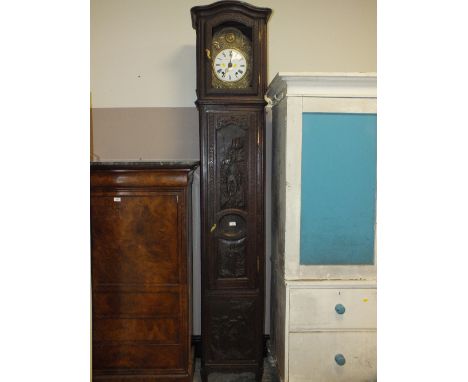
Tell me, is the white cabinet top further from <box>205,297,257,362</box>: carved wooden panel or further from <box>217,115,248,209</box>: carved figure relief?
<box>205,297,257,362</box>: carved wooden panel

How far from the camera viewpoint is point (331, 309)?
2107 millimetres

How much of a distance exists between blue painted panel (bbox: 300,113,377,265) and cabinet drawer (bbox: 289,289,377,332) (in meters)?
0.17

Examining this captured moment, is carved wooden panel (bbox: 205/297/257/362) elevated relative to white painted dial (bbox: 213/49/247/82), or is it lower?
lower

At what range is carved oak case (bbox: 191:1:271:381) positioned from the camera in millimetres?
2275

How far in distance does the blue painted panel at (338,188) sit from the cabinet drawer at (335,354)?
415 millimetres

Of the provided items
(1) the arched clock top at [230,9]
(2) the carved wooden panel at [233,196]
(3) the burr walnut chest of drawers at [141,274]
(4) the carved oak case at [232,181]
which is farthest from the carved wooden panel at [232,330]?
(1) the arched clock top at [230,9]

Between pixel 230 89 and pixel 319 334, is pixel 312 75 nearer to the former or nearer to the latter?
pixel 230 89

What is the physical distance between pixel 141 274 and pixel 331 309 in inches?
42.0

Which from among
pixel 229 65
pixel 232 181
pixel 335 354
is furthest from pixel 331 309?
pixel 229 65

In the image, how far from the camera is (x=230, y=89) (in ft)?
7.50

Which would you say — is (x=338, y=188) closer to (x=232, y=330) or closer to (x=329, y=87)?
(x=329, y=87)

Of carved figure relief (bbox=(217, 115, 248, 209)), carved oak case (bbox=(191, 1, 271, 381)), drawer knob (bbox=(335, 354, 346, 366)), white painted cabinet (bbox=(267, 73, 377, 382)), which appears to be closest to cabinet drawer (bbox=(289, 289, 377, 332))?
white painted cabinet (bbox=(267, 73, 377, 382))
